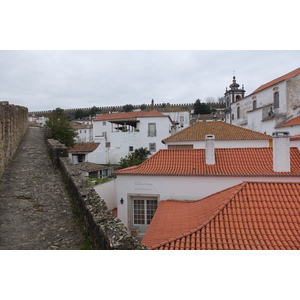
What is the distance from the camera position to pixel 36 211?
4.71 meters

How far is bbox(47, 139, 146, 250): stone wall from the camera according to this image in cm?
290

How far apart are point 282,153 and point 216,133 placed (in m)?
8.60

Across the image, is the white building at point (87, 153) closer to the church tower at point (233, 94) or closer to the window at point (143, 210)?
the window at point (143, 210)

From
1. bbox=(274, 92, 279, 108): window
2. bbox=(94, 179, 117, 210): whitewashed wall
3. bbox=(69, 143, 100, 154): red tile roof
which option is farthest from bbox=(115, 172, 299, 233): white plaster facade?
bbox=(69, 143, 100, 154): red tile roof

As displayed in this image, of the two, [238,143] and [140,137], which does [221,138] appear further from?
[140,137]

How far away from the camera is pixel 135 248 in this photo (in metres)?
2.90

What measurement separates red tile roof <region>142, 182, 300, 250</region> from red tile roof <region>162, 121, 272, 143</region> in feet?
34.7

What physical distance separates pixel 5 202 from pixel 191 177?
624cm

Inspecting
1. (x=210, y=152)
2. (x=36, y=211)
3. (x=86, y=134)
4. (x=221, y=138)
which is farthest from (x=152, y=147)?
(x=36, y=211)

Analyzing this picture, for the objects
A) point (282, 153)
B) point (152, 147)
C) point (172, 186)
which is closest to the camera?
point (282, 153)

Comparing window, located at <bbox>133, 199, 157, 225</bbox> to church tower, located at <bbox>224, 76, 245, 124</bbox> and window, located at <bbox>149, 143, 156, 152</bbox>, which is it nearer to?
window, located at <bbox>149, 143, 156, 152</bbox>

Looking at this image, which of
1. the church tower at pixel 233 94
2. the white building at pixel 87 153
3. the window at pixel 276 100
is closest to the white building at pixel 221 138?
the window at pixel 276 100

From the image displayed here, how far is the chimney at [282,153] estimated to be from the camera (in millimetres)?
8805

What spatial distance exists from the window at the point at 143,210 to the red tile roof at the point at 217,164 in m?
1.23
